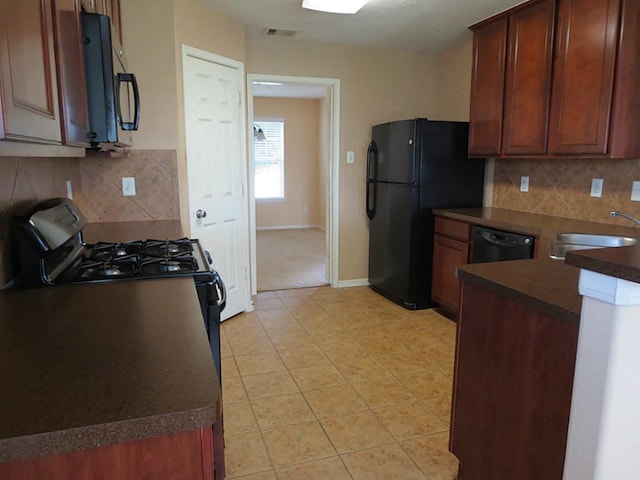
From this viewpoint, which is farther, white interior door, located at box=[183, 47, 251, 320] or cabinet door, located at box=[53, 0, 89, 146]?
white interior door, located at box=[183, 47, 251, 320]

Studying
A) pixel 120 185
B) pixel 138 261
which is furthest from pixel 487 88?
pixel 138 261

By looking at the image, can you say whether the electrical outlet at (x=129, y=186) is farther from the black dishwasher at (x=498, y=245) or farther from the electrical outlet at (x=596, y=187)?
the electrical outlet at (x=596, y=187)

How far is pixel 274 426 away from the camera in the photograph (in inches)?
87.4

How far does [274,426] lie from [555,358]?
1.43 metres

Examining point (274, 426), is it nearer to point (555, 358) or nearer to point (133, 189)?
point (555, 358)

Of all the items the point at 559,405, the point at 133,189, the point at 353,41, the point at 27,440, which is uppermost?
the point at 353,41

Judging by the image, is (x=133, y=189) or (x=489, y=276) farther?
(x=133, y=189)

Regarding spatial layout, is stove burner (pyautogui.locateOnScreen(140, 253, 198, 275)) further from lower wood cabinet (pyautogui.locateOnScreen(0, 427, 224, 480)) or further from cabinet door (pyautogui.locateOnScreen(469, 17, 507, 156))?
cabinet door (pyautogui.locateOnScreen(469, 17, 507, 156))

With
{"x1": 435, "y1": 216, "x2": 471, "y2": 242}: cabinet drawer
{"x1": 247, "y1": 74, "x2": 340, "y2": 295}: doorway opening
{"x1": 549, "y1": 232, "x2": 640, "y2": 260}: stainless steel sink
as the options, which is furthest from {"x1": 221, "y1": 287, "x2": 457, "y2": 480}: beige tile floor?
{"x1": 247, "y1": 74, "x2": 340, "y2": 295}: doorway opening

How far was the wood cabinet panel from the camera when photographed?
130 cm

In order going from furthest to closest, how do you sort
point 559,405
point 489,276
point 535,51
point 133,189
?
point 535,51 → point 133,189 → point 489,276 → point 559,405

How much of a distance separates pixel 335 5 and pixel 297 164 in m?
5.42

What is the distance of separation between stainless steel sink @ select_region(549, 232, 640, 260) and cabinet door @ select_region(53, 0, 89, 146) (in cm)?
243

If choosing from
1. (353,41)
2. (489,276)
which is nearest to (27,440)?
(489,276)
